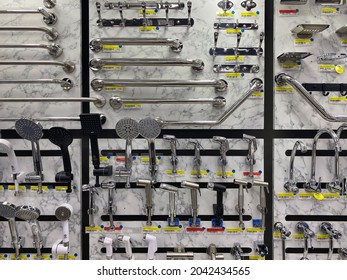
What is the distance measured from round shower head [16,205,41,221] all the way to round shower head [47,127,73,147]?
40 centimetres

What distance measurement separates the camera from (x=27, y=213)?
1464 millimetres

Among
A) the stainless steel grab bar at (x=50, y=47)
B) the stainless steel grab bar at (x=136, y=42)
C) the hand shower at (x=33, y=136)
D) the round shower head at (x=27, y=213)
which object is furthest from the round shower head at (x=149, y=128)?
the round shower head at (x=27, y=213)

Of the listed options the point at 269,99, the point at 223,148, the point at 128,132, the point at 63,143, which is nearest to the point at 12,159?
the point at 63,143

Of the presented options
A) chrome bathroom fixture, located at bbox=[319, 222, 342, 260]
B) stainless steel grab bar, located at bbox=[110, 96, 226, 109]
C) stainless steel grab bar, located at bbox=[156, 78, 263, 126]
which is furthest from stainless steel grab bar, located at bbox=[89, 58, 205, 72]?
chrome bathroom fixture, located at bbox=[319, 222, 342, 260]

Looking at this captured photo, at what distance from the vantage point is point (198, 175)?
1.51 metres

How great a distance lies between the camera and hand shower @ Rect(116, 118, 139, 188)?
142 centimetres

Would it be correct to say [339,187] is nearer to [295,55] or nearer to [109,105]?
[295,55]

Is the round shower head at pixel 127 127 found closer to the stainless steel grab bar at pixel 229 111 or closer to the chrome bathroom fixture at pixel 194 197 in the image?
the stainless steel grab bar at pixel 229 111

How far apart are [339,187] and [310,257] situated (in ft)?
1.52

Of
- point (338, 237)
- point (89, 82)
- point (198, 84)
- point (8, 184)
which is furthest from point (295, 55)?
point (8, 184)

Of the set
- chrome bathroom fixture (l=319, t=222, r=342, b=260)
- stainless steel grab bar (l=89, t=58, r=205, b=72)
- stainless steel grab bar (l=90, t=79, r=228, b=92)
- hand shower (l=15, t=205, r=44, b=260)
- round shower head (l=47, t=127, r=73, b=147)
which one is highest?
stainless steel grab bar (l=89, t=58, r=205, b=72)

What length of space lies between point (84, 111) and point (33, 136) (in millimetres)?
301

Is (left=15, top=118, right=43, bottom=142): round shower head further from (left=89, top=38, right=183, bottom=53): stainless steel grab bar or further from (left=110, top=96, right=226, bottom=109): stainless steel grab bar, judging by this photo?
(left=89, top=38, right=183, bottom=53): stainless steel grab bar

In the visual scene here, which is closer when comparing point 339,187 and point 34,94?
point 339,187
